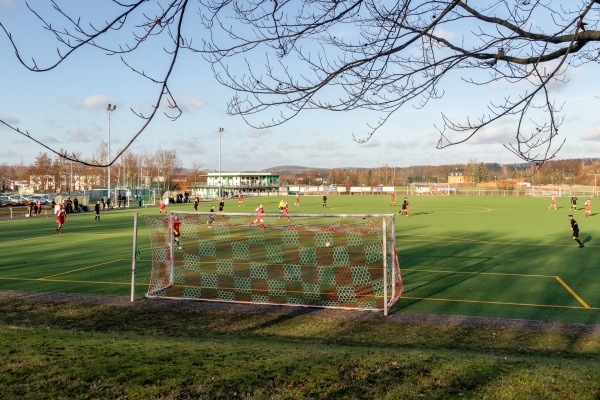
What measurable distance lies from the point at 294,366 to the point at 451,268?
13558 mm

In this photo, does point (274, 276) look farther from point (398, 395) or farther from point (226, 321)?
point (398, 395)

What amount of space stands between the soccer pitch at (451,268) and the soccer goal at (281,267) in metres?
0.89

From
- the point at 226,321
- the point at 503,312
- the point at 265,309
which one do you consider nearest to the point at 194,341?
the point at 226,321

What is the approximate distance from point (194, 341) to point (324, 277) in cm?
831

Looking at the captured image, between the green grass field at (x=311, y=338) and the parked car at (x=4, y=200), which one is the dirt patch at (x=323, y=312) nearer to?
the green grass field at (x=311, y=338)

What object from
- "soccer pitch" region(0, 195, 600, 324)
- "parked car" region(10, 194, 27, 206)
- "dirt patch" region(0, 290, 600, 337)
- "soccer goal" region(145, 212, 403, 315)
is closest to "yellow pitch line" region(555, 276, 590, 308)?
"soccer pitch" region(0, 195, 600, 324)

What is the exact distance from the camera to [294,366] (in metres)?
6.53

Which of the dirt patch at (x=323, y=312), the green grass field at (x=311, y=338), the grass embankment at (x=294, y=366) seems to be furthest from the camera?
the dirt patch at (x=323, y=312)

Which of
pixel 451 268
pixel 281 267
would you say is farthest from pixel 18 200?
pixel 451 268

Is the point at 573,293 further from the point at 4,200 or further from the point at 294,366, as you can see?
the point at 4,200

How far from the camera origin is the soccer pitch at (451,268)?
44.1ft

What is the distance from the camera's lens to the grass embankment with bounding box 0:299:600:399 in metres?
5.53

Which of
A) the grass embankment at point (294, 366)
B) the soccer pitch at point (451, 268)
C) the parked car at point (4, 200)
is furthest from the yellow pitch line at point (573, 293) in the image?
the parked car at point (4, 200)

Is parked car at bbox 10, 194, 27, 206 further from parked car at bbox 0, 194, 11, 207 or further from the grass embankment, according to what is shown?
the grass embankment
